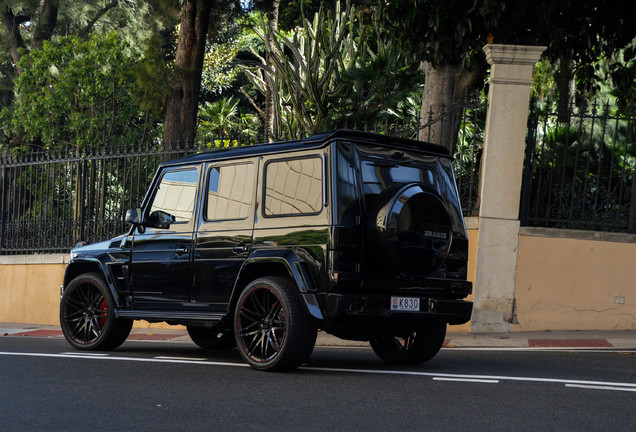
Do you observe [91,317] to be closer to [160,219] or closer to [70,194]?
[160,219]

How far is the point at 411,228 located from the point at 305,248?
0.87 m

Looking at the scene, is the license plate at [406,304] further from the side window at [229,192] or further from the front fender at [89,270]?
the front fender at [89,270]

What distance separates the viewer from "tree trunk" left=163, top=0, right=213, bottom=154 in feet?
52.6

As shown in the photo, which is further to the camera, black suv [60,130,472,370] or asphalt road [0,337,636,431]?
black suv [60,130,472,370]

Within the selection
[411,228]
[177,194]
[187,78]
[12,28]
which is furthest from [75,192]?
[12,28]

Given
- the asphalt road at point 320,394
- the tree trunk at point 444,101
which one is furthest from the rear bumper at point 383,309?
the tree trunk at point 444,101

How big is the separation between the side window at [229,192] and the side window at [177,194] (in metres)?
0.26

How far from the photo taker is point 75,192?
15211 mm

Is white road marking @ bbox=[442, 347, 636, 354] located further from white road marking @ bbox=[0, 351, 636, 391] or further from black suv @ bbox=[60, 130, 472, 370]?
white road marking @ bbox=[0, 351, 636, 391]

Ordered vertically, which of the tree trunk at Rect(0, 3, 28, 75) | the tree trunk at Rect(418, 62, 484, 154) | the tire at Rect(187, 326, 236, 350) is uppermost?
the tree trunk at Rect(0, 3, 28, 75)

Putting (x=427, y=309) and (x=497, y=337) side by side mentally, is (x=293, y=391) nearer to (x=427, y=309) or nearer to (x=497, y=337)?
(x=427, y=309)

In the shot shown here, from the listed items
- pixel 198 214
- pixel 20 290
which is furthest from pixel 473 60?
pixel 20 290

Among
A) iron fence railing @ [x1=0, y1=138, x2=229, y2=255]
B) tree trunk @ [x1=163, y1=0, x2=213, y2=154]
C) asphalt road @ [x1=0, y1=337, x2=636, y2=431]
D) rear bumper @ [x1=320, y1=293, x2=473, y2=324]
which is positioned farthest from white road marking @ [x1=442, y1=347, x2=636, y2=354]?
tree trunk @ [x1=163, y1=0, x2=213, y2=154]

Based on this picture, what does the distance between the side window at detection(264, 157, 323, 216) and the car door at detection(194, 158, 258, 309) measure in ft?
0.73
